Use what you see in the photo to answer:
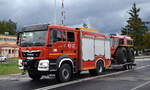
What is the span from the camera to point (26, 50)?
11.8m

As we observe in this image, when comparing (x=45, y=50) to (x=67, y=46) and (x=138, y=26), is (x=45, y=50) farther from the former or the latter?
(x=138, y=26)

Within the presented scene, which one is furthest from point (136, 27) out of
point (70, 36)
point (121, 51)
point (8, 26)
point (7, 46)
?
point (8, 26)

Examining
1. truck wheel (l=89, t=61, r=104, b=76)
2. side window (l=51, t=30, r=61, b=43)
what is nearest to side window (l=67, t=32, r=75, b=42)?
side window (l=51, t=30, r=61, b=43)

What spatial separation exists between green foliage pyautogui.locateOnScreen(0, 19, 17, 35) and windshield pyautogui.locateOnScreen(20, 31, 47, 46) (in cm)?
10158

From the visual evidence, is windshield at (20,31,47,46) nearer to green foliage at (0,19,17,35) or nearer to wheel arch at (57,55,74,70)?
wheel arch at (57,55,74,70)

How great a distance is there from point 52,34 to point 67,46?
4.38 ft

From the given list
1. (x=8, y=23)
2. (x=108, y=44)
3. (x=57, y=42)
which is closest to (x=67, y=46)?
(x=57, y=42)

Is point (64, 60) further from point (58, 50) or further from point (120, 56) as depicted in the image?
point (120, 56)

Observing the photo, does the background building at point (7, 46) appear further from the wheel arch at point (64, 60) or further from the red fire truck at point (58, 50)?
the wheel arch at point (64, 60)

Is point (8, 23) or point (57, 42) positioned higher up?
point (8, 23)

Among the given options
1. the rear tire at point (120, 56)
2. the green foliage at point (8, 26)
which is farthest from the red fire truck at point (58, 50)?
the green foliage at point (8, 26)

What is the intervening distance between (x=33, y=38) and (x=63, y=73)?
2.39 m

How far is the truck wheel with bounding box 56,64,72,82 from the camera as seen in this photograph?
11672mm

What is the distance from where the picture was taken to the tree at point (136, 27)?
216ft
